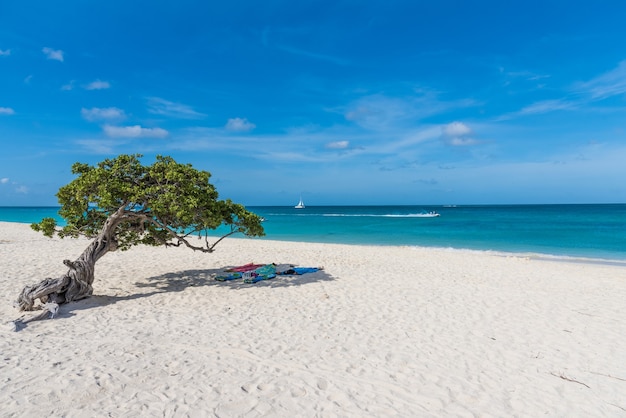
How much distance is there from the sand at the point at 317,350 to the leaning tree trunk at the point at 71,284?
12.8 inches

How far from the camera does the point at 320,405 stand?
14.3ft

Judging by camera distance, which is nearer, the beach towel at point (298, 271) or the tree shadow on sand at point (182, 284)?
the tree shadow on sand at point (182, 284)

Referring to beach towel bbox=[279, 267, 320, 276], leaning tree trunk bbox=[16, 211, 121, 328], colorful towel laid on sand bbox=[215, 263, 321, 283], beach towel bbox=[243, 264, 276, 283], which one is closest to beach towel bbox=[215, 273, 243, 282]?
colorful towel laid on sand bbox=[215, 263, 321, 283]

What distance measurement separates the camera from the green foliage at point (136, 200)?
326 inches

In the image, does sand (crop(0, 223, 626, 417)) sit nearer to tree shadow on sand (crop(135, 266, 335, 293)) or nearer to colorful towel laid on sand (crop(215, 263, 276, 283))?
tree shadow on sand (crop(135, 266, 335, 293))

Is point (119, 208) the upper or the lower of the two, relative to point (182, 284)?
upper

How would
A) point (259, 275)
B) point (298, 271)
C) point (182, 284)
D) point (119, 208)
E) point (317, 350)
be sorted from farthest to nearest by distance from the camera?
1. point (298, 271)
2. point (259, 275)
3. point (182, 284)
4. point (119, 208)
5. point (317, 350)

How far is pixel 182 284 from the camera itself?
1053cm

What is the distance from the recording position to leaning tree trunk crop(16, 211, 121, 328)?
7523 millimetres

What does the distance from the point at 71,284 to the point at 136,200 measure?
Result: 94.6 inches

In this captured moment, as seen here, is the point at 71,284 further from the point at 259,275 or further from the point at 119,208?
the point at 259,275

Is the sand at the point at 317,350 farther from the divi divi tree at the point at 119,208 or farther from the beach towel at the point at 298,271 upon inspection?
the beach towel at the point at 298,271

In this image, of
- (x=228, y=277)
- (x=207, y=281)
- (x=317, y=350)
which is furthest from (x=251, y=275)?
(x=317, y=350)

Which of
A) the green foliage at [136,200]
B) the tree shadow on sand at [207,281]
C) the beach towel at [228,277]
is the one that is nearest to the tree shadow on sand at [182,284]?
the tree shadow on sand at [207,281]
